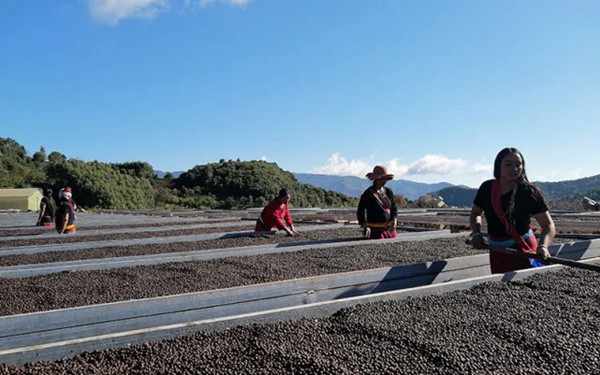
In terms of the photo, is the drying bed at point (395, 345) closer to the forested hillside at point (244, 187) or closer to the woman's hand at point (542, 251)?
the woman's hand at point (542, 251)

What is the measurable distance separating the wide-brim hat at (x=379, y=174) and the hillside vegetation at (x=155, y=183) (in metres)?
20.6

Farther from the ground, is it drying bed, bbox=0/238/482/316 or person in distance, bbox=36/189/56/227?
person in distance, bbox=36/189/56/227

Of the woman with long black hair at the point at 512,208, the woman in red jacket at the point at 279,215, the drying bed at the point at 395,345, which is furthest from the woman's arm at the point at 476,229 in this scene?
the woman in red jacket at the point at 279,215

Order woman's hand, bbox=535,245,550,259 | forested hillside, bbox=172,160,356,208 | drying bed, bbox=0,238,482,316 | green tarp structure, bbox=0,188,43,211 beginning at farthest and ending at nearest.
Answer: forested hillside, bbox=172,160,356,208, green tarp structure, bbox=0,188,43,211, drying bed, bbox=0,238,482,316, woman's hand, bbox=535,245,550,259

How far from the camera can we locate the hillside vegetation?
83.3 feet

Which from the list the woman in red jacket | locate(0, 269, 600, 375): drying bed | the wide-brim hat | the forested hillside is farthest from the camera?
the forested hillside

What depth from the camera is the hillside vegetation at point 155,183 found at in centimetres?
2538

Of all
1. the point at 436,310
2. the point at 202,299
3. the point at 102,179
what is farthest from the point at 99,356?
the point at 102,179

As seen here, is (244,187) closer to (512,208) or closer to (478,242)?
(478,242)

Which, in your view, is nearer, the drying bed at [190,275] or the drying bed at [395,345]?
the drying bed at [395,345]

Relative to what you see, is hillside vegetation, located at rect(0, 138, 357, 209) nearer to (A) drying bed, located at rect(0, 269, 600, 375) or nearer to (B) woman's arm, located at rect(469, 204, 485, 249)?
(B) woman's arm, located at rect(469, 204, 485, 249)

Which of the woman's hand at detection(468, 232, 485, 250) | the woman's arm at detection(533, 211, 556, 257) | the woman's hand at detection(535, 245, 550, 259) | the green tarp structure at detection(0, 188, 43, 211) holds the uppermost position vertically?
the green tarp structure at detection(0, 188, 43, 211)

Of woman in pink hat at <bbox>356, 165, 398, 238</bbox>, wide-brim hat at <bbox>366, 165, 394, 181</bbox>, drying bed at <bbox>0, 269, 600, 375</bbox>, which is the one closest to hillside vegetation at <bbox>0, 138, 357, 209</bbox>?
woman in pink hat at <bbox>356, 165, 398, 238</bbox>

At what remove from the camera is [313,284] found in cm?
267
